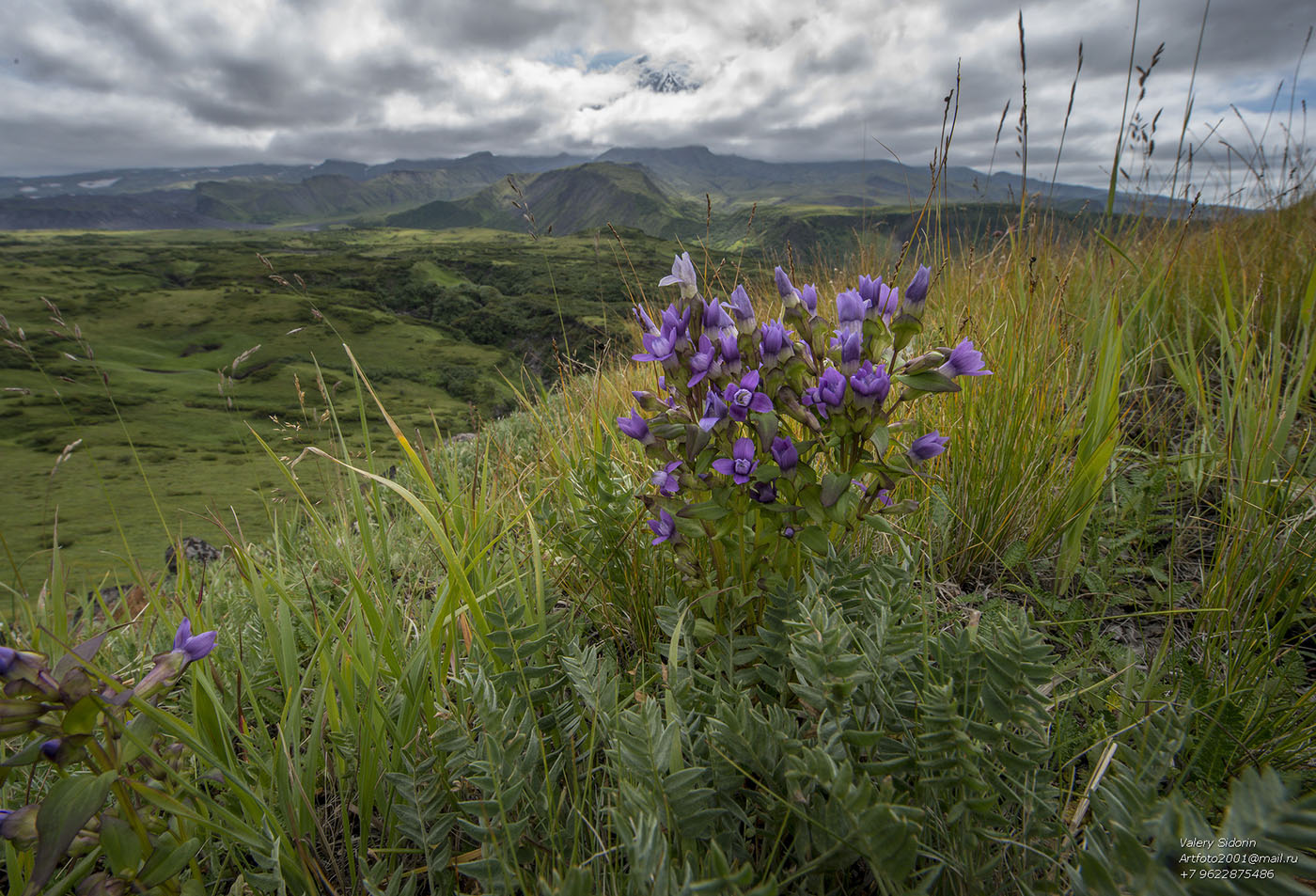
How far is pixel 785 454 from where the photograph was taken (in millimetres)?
1613

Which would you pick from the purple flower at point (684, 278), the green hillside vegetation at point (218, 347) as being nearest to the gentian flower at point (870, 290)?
the purple flower at point (684, 278)

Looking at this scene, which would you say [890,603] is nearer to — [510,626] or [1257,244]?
[510,626]

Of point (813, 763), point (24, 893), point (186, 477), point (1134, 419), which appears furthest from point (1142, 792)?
point (186, 477)

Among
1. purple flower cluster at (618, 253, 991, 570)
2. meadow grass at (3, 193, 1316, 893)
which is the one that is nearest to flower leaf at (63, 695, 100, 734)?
meadow grass at (3, 193, 1316, 893)

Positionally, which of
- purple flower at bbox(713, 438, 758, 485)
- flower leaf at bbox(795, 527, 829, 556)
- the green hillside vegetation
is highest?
purple flower at bbox(713, 438, 758, 485)

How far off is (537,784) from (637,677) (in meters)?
0.48

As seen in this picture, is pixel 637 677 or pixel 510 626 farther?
pixel 637 677

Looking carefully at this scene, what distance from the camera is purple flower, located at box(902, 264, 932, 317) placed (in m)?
1.58

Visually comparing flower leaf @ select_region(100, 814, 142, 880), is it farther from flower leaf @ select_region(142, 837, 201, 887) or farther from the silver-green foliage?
the silver-green foliage

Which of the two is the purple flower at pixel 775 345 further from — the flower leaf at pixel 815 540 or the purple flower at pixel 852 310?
the flower leaf at pixel 815 540

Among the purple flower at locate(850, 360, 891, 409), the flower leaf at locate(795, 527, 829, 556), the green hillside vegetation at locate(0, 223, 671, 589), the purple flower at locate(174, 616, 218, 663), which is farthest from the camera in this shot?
the green hillside vegetation at locate(0, 223, 671, 589)

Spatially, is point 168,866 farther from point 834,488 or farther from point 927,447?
point 927,447

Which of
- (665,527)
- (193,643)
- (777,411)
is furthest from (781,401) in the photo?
(193,643)

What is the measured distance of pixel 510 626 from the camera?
1.74 meters
